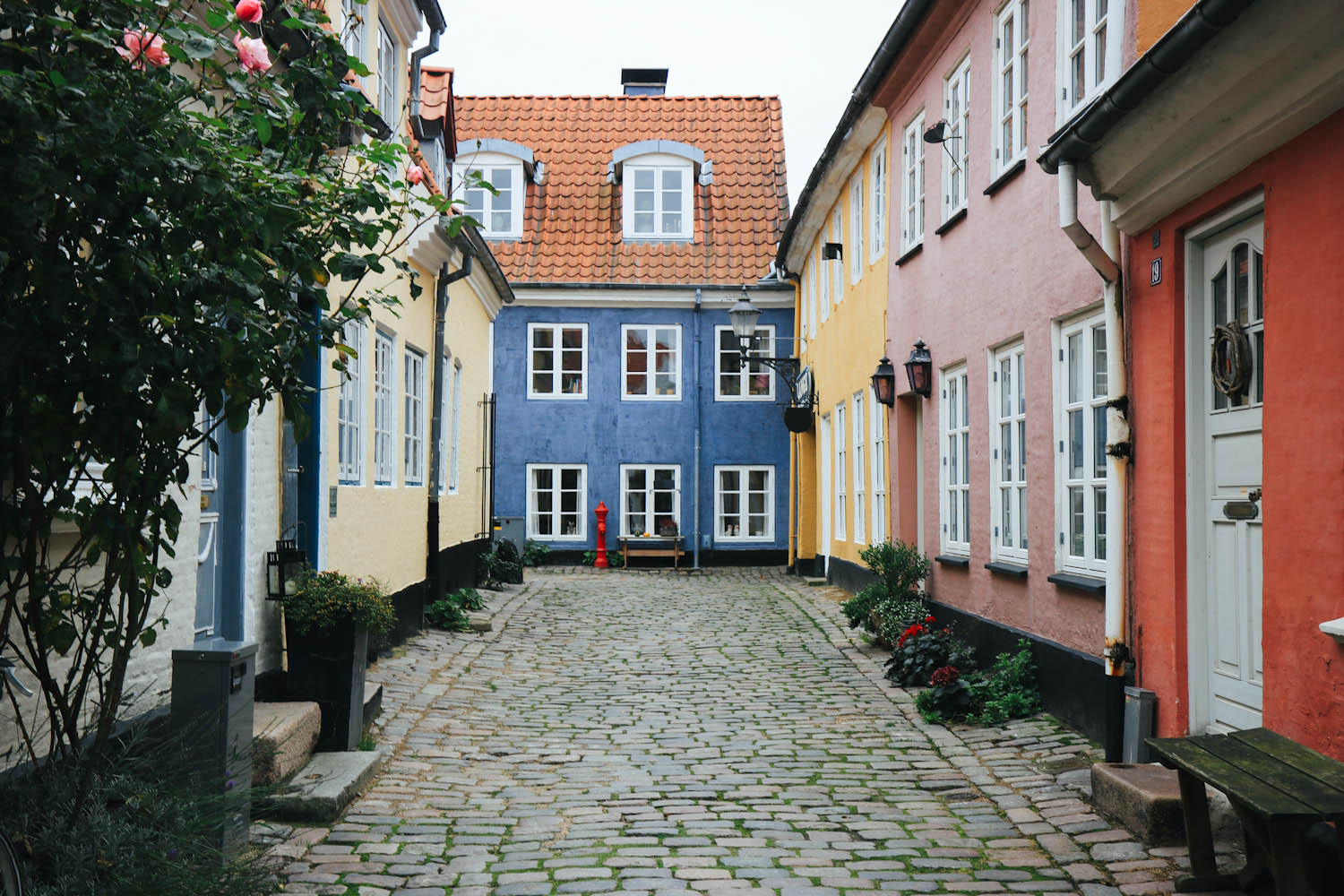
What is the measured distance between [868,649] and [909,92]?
5437 millimetres

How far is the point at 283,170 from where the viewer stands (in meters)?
4.45

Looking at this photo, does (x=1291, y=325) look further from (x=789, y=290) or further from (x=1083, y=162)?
(x=789, y=290)

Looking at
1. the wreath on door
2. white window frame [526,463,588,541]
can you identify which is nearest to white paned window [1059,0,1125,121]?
the wreath on door

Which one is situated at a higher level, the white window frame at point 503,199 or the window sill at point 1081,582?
the white window frame at point 503,199

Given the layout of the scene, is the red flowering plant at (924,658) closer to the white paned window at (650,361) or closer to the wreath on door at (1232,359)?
the wreath on door at (1232,359)

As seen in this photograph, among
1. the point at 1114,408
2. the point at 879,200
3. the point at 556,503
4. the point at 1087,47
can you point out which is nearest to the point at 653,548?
the point at 556,503

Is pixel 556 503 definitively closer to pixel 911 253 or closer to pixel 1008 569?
pixel 911 253

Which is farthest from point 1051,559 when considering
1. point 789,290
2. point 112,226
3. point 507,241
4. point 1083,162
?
point 507,241

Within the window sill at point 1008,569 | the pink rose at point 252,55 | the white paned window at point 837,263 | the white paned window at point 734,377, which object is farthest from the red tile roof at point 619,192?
the pink rose at point 252,55

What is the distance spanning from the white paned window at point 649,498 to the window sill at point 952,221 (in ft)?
43.1

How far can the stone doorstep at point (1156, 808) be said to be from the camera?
5.26 meters

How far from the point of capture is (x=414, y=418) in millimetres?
12875

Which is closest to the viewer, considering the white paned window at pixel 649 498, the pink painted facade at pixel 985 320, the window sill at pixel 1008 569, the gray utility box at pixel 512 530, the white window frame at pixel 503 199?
the pink painted facade at pixel 985 320

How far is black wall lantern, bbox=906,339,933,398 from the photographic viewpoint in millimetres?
11805
